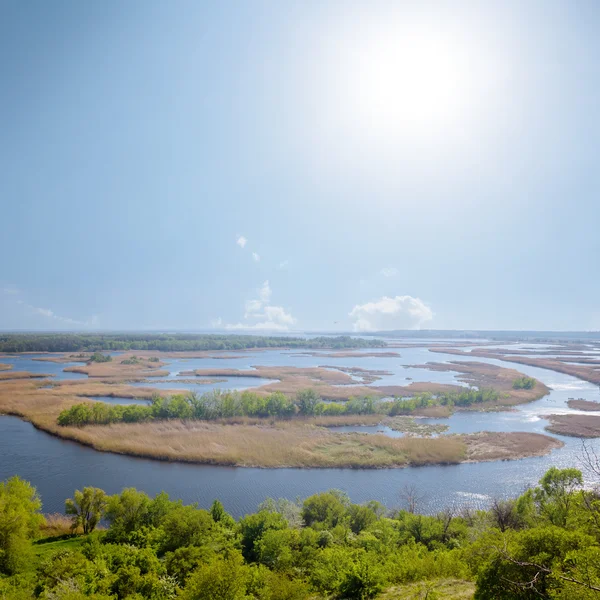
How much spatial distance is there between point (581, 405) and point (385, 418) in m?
26.5

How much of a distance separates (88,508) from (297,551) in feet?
39.0

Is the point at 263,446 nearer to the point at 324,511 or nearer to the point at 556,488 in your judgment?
the point at 324,511

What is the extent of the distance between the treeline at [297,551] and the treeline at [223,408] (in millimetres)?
18068

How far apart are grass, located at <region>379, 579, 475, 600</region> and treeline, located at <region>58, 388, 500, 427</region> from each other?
29.8 metres

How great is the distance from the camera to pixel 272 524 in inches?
698

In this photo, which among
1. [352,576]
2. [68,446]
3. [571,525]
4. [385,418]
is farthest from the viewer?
[385,418]

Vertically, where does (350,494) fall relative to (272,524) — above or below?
below

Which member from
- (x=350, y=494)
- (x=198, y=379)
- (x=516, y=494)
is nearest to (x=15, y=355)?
(x=198, y=379)

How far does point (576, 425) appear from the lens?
3997 centimetres

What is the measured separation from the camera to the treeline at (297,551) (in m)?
11.1

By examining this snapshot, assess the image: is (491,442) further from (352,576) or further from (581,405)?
(352,576)

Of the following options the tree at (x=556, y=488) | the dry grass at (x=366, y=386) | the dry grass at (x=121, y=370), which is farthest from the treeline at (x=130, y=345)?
the tree at (x=556, y=488)

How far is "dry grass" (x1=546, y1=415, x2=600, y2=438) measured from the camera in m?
37.6

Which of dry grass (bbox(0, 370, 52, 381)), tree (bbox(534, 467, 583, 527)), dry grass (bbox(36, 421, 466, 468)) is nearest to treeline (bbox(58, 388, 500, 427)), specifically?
dry grass (bbox(36, 421, 466, 468))
